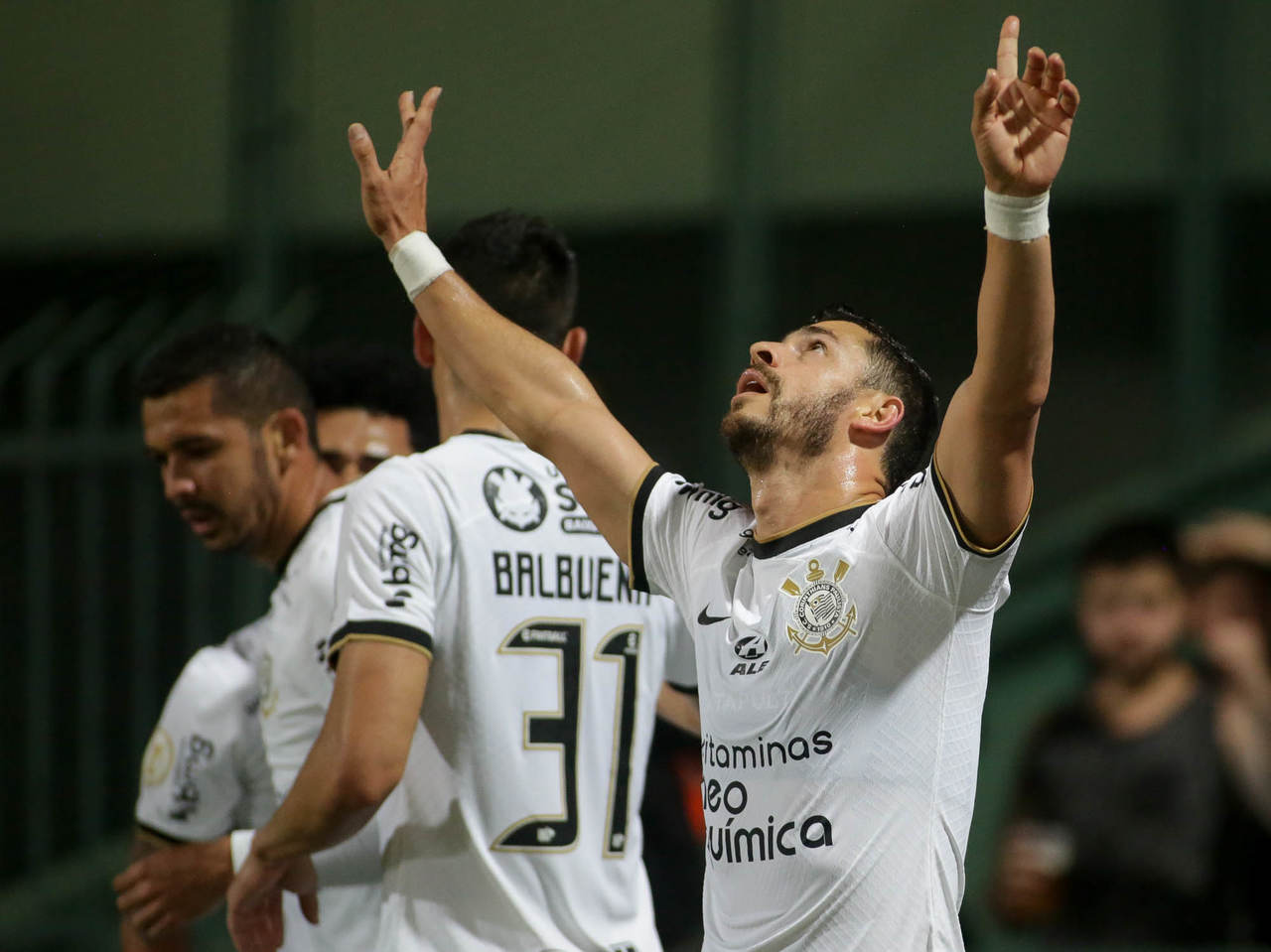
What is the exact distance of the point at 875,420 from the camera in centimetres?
234

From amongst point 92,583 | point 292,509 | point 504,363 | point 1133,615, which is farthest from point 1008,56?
point 92,583

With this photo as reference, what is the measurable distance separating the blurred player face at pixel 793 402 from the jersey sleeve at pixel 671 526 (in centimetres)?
10

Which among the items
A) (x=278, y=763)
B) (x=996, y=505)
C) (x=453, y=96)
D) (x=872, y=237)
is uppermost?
(x=453, y=96)

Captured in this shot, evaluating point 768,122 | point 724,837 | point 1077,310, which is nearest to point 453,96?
point 768,122

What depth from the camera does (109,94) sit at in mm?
7211

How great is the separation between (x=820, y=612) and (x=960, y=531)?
249 millimetres

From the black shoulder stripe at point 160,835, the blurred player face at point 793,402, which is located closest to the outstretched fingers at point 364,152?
the blurred player face at point 793,402

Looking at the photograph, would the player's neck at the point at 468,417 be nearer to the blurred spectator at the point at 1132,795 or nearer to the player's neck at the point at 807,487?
the player's neck at the point at 807,487

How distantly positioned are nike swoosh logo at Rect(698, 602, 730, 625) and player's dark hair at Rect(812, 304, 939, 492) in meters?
0.31

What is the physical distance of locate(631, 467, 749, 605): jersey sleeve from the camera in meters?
2.42

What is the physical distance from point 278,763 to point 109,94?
4843mm

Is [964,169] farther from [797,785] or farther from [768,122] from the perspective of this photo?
[797,785]

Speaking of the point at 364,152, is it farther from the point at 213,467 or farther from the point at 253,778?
the point at 253,778

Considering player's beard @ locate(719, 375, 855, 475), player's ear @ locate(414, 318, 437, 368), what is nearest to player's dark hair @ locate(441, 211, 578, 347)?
player's ear @ locate(414, 318, 437, 368)
